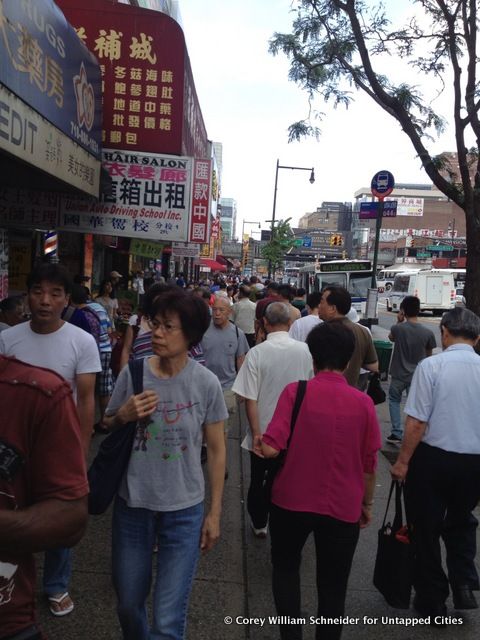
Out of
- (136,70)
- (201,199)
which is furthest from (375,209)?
(136,70)

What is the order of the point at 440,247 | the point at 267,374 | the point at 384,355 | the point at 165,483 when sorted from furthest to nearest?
1. the point at 440,247
2. the point at 384,355
3. the point at 267,374
4. the point at 165,483

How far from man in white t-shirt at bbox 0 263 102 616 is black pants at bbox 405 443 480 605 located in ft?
6.50

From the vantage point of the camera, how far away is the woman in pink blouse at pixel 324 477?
261 cm

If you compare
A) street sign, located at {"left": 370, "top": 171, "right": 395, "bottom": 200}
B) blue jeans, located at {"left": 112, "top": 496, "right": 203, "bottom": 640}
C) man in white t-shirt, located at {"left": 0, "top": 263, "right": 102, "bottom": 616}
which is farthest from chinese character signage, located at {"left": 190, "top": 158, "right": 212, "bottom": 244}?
blue jeans, located at {"left": 112, "top": 496, "right": 203, "bottom": 640}

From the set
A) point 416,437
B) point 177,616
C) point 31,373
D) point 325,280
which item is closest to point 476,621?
point 416,437

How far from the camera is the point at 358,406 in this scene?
2.64 m

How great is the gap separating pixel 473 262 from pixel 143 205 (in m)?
4.62

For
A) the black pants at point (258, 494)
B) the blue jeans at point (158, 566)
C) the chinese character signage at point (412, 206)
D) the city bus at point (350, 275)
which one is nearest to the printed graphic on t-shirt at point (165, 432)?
the blue jeans at point (158, 566)

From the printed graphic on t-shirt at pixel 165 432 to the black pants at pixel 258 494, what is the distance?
1.80 meters

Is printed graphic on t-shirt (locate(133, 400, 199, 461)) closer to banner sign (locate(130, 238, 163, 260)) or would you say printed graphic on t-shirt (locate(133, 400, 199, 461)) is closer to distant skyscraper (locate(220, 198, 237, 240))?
banner sign (locate(130, 238, 163, 260))

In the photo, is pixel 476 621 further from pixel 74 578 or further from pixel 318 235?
pixel 318 235

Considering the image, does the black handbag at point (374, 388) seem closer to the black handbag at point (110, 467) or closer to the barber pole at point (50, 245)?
the black handbag at point (110, 467)

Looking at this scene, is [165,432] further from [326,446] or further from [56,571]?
[56,571]

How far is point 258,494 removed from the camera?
422 centimetres
